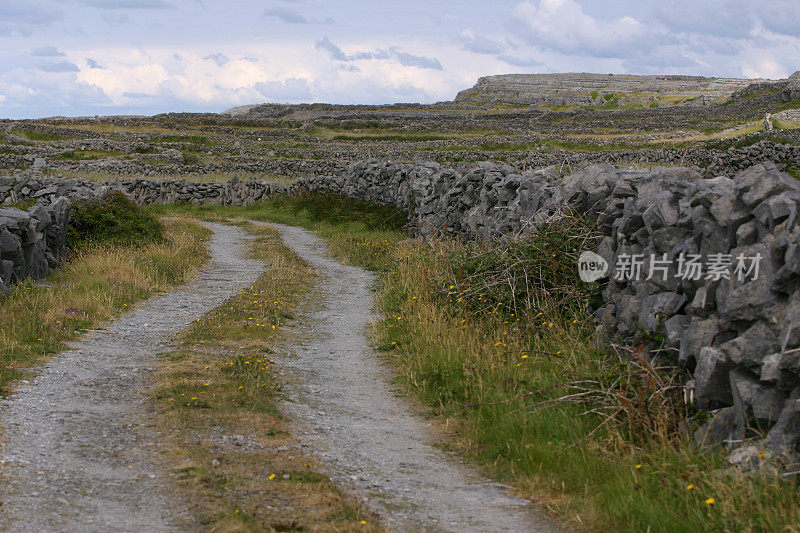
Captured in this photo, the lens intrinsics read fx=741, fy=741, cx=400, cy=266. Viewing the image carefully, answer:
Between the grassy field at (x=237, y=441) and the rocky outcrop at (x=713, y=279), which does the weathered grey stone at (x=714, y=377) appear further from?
the grassy field at (x=237, y=441)

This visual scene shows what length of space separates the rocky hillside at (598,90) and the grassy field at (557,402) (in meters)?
89.1

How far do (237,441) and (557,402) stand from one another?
9.44 ft

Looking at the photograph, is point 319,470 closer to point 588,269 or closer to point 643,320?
point 643,320

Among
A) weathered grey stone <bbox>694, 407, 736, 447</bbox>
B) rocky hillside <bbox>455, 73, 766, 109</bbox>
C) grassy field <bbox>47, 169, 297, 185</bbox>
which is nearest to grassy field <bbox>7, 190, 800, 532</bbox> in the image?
weathered grey stone <bbox>694, 407, 736, 447</bbox>

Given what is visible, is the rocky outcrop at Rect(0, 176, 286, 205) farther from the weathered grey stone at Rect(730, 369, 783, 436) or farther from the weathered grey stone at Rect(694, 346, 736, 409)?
the weathered grey stone at Rect(730, 369, 783, 436)

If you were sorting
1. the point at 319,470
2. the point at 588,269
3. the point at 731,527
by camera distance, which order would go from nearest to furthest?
the point at 731,527, the point at 319,470, the point at 588,269

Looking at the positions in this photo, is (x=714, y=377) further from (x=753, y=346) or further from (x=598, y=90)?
(x=598, y=90)

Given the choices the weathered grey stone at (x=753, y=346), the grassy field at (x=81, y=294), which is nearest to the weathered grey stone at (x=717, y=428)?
the weathered grey stone at (x=753, y=346)

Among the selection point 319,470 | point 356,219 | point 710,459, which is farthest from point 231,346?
point 356,219

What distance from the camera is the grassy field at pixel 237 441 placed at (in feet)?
16.0

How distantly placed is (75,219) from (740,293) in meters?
15.5

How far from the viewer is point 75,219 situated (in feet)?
56.4

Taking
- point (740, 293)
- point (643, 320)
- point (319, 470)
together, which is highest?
point (740, 293)

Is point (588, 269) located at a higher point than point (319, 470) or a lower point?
higher
